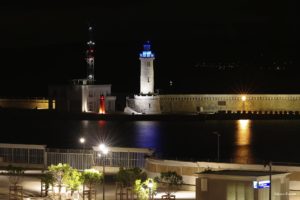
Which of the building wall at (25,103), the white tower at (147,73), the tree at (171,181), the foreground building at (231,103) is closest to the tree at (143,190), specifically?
the tree at (171,181)

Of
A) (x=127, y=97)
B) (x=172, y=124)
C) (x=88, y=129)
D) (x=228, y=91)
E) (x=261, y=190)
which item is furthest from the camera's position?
(x=228, y=91)

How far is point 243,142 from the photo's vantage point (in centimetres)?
3691

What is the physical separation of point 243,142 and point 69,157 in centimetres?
1894

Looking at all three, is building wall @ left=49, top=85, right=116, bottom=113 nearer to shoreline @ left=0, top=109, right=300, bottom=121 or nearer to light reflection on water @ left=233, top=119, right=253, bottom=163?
shoreline @ left=0, top=109, right=300, bottom=121

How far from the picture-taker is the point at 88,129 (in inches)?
1727

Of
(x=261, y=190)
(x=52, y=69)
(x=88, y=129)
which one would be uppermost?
(x=52, y=69)

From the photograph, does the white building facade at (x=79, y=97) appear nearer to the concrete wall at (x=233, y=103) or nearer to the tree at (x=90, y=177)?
the concrete wall at (x=233, y=103)

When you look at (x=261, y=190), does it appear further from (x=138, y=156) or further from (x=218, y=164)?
(x=138, y=156)

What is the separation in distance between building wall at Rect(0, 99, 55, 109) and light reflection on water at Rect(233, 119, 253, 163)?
413 inches

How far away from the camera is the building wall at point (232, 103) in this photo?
51.4 meters

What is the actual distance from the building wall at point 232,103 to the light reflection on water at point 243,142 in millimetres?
1995

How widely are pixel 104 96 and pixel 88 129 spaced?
15.4 feet

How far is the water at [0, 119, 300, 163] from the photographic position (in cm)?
3259

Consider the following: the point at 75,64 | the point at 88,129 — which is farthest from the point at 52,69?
the point at 88,129
